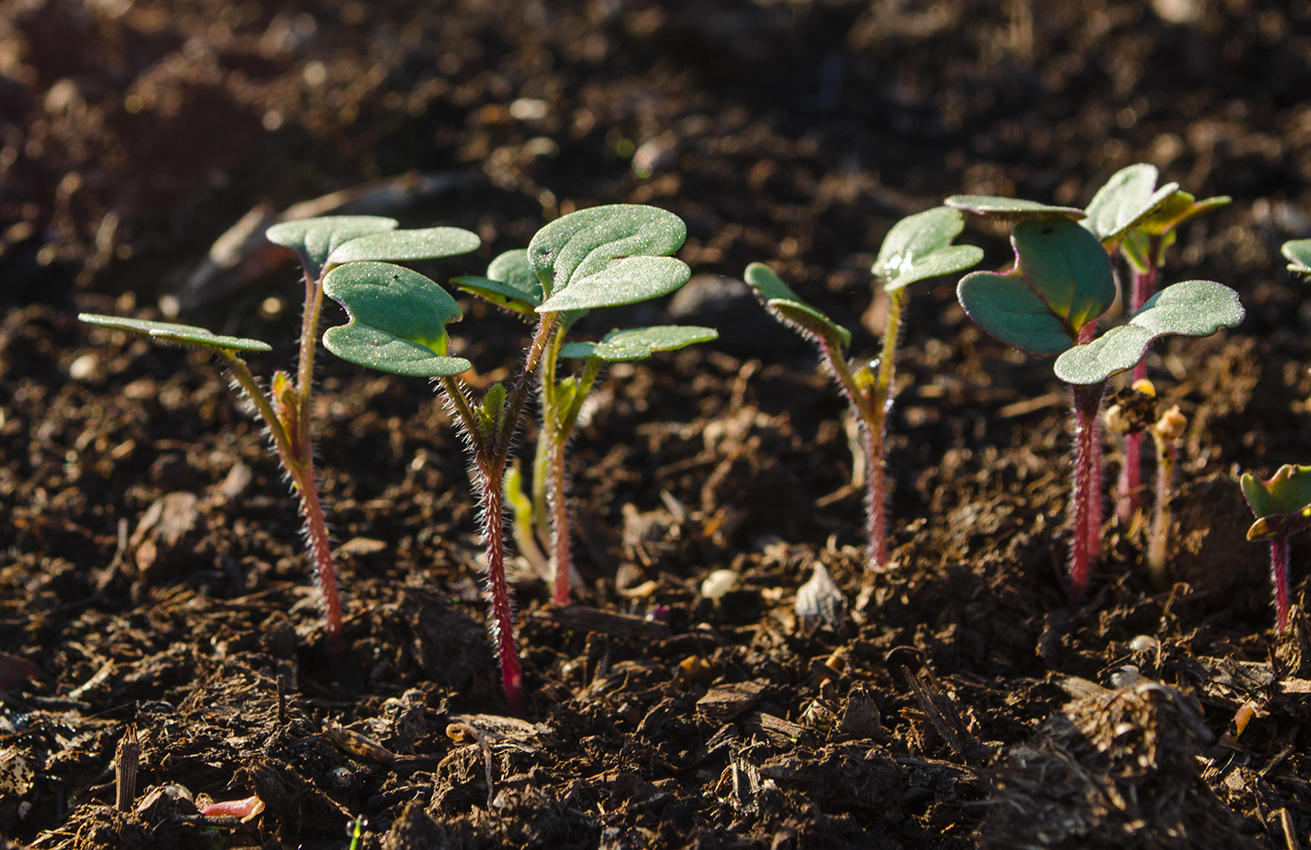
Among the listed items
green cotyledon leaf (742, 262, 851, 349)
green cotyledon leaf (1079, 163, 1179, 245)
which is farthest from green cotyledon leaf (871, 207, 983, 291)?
green cotyledon leaf (1079, 163, 1179, 245)

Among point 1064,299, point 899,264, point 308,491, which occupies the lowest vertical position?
point 308,491

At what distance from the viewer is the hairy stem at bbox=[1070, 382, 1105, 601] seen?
1706mm

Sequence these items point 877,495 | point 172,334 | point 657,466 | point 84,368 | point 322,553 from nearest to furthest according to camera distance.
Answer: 1. point 172,334
2. point 322,553
3. point 877,495
4. point 657,466
5. point 84,368

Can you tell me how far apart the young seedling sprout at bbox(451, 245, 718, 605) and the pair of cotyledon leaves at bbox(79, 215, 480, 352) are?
3.2 inches

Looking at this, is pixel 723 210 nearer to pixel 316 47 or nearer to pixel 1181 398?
pixel 1181 398

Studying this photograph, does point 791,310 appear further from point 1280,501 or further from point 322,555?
point 322,555

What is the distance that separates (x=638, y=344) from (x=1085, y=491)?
0.96m

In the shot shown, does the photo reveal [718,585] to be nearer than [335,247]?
No

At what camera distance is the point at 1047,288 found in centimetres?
165

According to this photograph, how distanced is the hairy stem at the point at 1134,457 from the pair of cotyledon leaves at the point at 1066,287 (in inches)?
8.5

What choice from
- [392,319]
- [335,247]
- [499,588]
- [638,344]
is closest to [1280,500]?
[638,344]

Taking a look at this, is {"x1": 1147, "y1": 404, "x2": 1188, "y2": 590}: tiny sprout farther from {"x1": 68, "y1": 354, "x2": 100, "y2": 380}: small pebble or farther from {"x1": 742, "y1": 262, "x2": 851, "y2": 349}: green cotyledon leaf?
{"x1": 68, "y1": 354, "x2": 100, "y2": 380}: small pebble

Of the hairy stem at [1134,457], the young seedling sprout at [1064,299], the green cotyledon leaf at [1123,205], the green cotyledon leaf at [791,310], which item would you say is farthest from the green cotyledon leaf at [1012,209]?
the hairy stem at [1134,457]

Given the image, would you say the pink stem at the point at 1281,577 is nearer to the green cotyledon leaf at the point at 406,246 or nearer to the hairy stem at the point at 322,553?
the green cotyledon leaf at the point at 406,246
